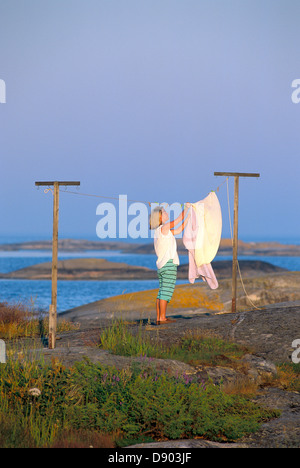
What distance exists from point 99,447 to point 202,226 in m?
7.87

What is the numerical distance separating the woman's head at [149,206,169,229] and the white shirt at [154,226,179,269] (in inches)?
4.2

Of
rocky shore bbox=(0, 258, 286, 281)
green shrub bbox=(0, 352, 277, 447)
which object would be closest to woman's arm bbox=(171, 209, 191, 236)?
green shrub bbox=(0, 352, 277, 447)

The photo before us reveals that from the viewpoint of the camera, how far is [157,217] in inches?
534

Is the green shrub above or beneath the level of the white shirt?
beneath

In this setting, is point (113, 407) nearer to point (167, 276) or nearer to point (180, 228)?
point (167, 276)

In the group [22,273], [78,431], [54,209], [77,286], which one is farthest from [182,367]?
[22,273]

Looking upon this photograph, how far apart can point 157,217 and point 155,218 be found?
0.05 meters

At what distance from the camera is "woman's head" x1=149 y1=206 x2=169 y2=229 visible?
13.6 meters

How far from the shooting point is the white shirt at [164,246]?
44.5ft

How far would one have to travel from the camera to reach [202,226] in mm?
14312

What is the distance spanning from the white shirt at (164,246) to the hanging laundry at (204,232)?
2.22ft

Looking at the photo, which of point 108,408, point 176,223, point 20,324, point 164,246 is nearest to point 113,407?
point 108,408

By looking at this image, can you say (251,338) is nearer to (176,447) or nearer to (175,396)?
(175,396)

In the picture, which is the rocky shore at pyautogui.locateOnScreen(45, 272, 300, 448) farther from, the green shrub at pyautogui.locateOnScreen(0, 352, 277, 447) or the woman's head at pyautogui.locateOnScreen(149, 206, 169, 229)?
the woman's head at pyautogui.locateOnScreen(149, 206, 169, 229)
